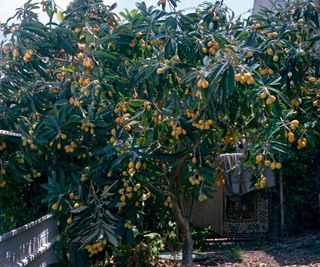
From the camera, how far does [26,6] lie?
623 cm

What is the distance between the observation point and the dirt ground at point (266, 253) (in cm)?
920

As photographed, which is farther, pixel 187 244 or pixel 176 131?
pixel 187 244

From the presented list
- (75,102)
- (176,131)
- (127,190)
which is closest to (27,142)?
(75,102)

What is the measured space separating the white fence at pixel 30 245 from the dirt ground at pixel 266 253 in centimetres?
188

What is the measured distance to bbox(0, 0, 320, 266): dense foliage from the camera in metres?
4.94

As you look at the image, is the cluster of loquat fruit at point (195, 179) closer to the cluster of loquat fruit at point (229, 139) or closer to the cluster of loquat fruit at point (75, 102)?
the cluster of loquat fruit at point (229, 139)

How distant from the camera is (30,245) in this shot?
6.34 metres

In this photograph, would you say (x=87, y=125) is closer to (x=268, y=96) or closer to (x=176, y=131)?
(x=176, y=131)

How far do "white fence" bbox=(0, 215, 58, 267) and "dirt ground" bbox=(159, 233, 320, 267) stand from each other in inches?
74.0

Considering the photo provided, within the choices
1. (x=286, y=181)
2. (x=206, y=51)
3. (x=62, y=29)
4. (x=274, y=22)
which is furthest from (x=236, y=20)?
(x=286, y=181)

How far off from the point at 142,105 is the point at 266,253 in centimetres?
556

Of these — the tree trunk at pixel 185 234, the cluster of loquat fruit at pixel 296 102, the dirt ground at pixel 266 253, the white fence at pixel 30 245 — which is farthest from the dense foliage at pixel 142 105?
the dirt ground at pixel 266 253

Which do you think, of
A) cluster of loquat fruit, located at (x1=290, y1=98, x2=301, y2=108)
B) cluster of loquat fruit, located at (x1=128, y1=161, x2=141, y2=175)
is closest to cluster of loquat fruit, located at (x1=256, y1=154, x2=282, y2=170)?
cluster of loquat fruit, located at (x1=128, y1=161, x2=141, y2=175)

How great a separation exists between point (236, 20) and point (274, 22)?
0.63 m
